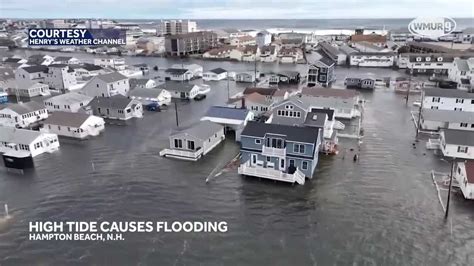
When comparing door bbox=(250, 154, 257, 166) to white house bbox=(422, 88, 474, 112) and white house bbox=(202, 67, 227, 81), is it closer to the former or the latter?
white house bbox=(422, 88, 474, 112)

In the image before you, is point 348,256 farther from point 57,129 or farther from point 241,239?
point 57,129

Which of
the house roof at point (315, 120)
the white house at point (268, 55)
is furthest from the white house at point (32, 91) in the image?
the white house at point (268, 55)

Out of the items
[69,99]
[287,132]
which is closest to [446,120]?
[287,132]

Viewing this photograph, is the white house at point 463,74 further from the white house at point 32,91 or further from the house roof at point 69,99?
the white house at point 32,91

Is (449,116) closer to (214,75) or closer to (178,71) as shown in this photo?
(214,75)

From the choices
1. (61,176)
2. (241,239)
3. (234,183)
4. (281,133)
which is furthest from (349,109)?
(61,176)

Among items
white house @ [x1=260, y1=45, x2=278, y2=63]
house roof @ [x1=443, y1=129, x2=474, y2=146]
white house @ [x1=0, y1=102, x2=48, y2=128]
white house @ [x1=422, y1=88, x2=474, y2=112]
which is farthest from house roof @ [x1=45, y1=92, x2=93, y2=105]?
white house @ [x1=260, y1=45, x2=278, y2=63]
